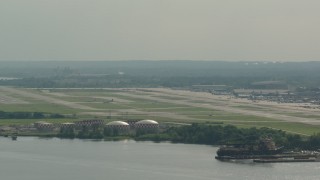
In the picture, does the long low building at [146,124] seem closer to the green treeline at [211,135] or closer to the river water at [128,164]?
the green treeline at [211,135]

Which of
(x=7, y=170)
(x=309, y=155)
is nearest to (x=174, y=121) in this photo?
(x=309, y=155)

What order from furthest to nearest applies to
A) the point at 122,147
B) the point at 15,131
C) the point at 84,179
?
the point at 15,131
the point at 122,147
the point at 84,179

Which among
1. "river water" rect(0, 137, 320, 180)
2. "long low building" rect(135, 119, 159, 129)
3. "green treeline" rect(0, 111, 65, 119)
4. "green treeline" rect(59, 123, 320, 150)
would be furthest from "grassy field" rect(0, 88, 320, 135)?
"river water" rect(0, 137, 320, 180)

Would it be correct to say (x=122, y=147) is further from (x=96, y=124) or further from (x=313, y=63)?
(x=313, y=63)

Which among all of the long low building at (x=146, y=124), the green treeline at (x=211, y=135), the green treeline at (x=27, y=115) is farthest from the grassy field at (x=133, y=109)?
the long low building at (x=146, y=124)

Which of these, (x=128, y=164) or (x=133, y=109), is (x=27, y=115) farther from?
(x=128, y=164)
